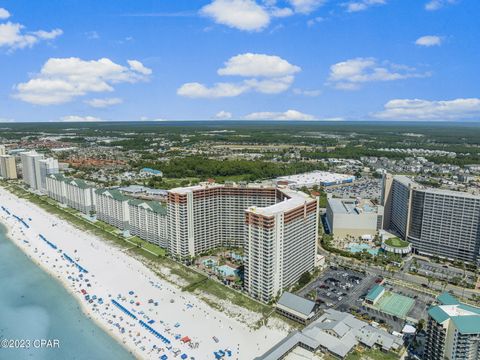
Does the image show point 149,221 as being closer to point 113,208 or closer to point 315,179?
point 113,208

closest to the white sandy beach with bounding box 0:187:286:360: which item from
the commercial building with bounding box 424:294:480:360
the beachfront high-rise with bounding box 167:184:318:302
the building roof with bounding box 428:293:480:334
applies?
the beachfront high-rise with bounding box 167:184:318:302

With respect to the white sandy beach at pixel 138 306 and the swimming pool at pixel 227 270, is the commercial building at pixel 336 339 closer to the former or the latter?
the white sandy beach at pixel 138 306

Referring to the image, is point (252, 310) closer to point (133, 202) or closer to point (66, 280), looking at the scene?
Result: point (66, 280)

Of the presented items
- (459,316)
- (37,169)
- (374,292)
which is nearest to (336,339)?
(459,316)

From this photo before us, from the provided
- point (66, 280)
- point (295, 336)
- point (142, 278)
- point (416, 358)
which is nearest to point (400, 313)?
point (416, 358)

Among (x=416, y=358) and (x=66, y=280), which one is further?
(x=66, y=280)

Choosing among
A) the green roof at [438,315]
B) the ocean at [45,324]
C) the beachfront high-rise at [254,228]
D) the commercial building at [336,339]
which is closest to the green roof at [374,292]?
the commercial building at [336,339]
